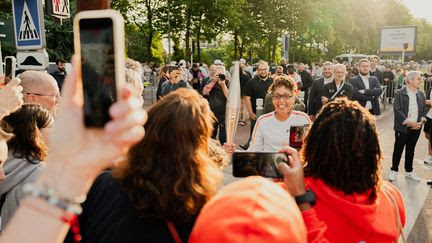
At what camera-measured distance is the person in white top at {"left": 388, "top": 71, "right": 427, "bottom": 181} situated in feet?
21.4

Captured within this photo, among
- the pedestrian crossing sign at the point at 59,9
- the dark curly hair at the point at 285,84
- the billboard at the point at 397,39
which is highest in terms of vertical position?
the billboard at the point at 397,39

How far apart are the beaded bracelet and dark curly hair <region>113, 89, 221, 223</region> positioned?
613 mm

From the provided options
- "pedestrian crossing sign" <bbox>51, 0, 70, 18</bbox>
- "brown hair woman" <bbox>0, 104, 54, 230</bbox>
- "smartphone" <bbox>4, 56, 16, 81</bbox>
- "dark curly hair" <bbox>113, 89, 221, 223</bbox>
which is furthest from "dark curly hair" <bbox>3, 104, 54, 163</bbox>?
"pedestrian crossing sign" <bbox>51, 0, 70, 18</bbox>

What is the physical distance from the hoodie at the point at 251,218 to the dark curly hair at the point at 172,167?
584 mm

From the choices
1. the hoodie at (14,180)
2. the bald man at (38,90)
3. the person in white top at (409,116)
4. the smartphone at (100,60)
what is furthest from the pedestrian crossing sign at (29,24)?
the person in white top at (409,116)

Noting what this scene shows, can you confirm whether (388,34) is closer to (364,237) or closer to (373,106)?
(373,106)

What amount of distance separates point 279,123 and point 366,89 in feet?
15.2

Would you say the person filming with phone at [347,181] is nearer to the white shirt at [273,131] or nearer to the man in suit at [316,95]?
the white shirt at [273,131]

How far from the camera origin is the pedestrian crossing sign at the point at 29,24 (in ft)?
16.1

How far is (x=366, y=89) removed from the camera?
793 centimetres

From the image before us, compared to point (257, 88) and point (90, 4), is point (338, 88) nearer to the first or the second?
point (257, 88)

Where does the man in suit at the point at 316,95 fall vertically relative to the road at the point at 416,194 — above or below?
above

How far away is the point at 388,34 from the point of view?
113 ft

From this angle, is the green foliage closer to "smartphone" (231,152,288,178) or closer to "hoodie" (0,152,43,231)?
"hoodie" (0,152,43,231)
